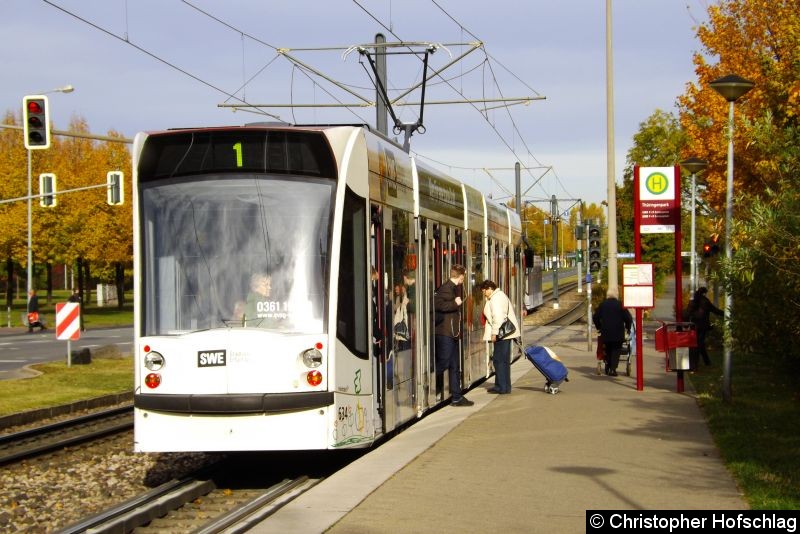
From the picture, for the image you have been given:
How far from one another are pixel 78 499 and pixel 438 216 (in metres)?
6.17

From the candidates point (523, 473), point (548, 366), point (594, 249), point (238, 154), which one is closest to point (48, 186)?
point (594, 249)

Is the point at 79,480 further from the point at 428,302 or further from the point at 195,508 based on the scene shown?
the point at 428,302

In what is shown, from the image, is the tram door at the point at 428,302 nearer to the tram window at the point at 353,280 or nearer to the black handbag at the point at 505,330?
the black handbag at the point at 505,330

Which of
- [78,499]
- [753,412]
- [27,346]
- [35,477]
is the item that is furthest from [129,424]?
[27,346]

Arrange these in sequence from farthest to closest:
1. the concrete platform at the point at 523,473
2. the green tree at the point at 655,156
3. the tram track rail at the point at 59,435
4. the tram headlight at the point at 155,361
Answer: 1. the green tree at the point at 655,156
2. the tram track rail at the point at 59,435
3. the tram headlight at the point at 155,361
4. the concrete platform at the point at 523,473

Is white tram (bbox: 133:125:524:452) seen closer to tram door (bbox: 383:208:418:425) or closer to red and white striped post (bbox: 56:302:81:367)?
tram door (bbox: 383:208:418:425)

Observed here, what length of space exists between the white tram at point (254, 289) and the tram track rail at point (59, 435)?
12.7ft

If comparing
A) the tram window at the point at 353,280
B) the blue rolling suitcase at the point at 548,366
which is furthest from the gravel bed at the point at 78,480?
the blue rolling suitcase at the point at 548,366

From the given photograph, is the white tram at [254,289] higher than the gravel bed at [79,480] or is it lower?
higher

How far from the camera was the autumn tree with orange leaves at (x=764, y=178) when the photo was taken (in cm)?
1102

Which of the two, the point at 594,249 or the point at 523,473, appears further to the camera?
the point at 594,249

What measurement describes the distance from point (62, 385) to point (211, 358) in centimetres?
1314

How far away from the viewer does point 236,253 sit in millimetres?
10422

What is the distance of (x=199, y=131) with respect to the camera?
1075cm
